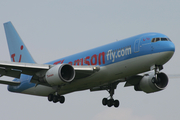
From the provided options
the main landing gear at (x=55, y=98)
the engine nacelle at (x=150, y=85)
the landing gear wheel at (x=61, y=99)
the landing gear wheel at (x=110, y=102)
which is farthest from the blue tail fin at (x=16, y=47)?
the engine nacelle at (x=150, y=85)

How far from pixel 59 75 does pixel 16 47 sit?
1381cm

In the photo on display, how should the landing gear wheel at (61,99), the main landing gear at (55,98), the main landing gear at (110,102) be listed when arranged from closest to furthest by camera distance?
the main landing gear at (55,98) → the landing gear wheel at (61,99) → the main landing gear at (110,102)

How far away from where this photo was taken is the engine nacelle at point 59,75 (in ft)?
101

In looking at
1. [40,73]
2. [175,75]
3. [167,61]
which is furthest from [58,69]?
[175,75]

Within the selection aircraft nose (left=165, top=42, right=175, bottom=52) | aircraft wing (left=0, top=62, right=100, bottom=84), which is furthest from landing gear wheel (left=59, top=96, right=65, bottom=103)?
aircraft nose (left=165, top=42, right=175, bottom=52)

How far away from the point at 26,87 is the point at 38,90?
4.50 ft

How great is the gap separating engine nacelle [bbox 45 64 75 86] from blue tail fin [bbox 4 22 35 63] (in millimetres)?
9489

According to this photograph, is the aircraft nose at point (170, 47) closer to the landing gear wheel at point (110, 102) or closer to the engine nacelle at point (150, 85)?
the engine nacelle at point (150, 85)

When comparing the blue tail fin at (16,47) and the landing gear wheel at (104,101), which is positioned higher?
the blue tail fin at (16,47)

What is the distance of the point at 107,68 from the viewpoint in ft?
104

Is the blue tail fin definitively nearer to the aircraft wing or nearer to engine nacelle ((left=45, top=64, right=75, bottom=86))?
the aircraft wing

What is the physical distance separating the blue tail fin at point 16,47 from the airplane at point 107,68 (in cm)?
504

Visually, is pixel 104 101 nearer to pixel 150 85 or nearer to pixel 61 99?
pixel 61 99

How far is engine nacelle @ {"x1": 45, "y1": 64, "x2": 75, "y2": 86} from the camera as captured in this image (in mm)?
30798
